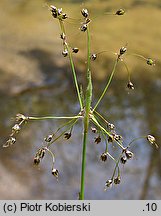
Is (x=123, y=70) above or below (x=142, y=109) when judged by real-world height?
above

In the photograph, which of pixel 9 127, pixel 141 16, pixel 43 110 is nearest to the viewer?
pixel 9 127

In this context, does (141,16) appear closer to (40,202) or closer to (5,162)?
(5,162)

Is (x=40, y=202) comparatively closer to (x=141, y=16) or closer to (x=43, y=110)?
(x=43, y=110)

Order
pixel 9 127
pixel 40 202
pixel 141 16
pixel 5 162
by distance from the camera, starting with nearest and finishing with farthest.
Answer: pixel 40 202, pixel 5 162, pixel 9 127, pixel 141 16

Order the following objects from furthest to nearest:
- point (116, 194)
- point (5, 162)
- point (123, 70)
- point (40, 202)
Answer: point (123, 70), point (5, 162), point (116, 194), point (40, 202)

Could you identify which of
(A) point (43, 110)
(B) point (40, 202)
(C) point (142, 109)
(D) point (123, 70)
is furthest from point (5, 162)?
(B) point (40, 202)

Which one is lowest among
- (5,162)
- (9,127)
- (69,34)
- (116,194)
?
(116,194)

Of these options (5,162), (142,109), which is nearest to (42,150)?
(5,162)

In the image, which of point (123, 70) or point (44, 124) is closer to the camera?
point (44, 124)

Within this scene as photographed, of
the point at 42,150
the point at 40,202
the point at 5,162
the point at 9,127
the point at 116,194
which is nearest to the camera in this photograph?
the point at 42,150
